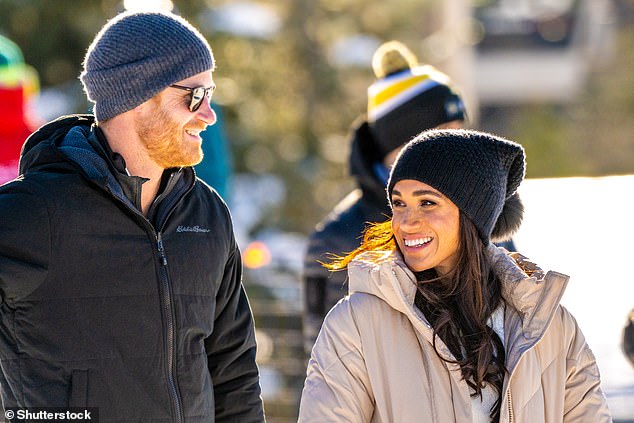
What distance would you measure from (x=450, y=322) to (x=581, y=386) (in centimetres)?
44

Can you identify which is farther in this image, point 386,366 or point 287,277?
point 287,277

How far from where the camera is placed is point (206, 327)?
3.76 m

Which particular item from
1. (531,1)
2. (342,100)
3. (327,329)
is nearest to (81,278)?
(327,329)

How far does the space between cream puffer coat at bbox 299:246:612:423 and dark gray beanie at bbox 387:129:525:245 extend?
26cm

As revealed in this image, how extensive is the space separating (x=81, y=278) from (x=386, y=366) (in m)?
0.93

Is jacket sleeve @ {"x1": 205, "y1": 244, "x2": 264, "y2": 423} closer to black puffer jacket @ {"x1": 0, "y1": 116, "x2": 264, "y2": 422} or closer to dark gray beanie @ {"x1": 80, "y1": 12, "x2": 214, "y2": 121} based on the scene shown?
black puffer jacket @ {"x1": 0, "y1": 116, "x2": 264, "y2": 422}

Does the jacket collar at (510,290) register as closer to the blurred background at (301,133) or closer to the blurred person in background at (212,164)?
the blurred background at (301,133)

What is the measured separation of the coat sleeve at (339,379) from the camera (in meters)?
3.45

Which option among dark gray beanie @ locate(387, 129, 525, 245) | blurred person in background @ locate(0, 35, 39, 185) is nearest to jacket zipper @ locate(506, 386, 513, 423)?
dark gray beanie @ locate(387, 129, 525, 245)

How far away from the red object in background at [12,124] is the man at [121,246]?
2.91 meters

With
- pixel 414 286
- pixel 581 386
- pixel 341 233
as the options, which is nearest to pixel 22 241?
pixel 414 286

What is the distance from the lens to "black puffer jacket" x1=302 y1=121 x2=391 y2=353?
16.5 ft

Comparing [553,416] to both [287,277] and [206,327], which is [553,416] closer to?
[206,327]

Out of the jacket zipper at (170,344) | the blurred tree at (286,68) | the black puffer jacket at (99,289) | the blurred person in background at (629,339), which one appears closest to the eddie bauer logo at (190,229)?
the black puffer jacket at (99,289)
